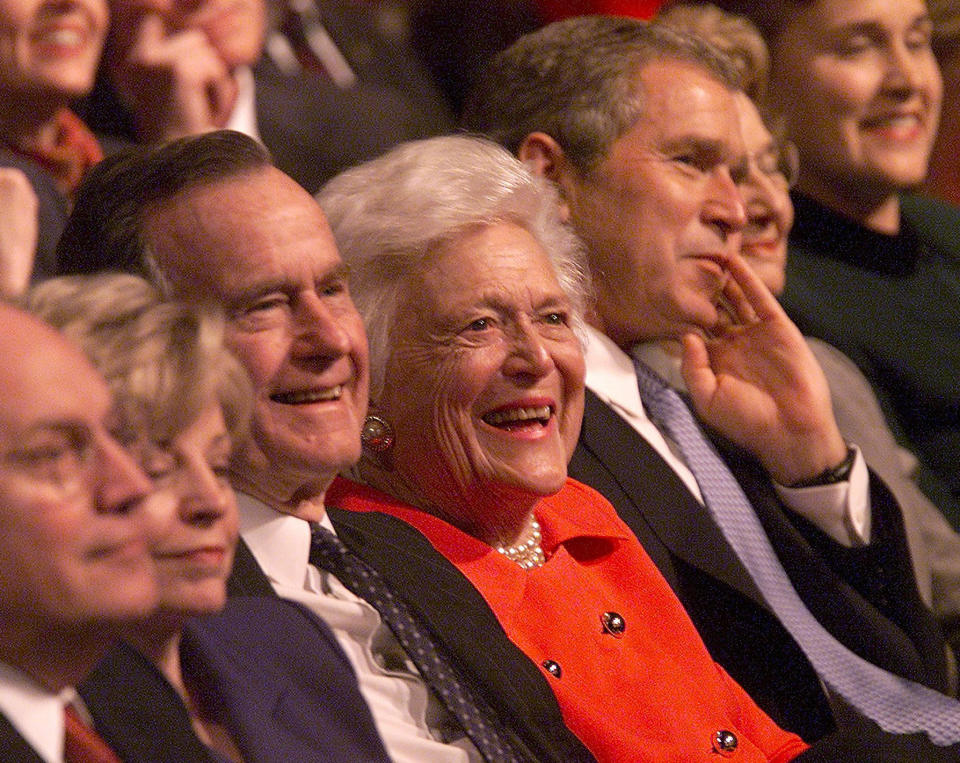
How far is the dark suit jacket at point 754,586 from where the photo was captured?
233cm

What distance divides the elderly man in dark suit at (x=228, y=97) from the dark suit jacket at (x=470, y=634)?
4.13ft

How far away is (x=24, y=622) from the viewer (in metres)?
1.11

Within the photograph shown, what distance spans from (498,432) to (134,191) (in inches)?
22.1

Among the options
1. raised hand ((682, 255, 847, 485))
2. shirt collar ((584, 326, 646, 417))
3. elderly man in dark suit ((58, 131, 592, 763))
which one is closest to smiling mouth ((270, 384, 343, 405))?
elderly man in dark suit ((58, 131, 592, 763))

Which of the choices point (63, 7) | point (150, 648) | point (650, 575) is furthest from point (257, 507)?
point (63, 7)

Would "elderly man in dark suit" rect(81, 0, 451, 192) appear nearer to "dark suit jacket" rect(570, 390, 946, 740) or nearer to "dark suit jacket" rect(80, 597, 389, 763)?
Result: "dark suit jacket" rect(570, 390, 946, 740)

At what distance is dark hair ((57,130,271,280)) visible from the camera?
5.87 ft

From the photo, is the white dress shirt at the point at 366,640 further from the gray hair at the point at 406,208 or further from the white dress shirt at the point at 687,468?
the white dress shirt at the point at 687,468

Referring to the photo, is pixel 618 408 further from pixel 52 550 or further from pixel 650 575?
pixel 52 550

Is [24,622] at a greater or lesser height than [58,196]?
greater

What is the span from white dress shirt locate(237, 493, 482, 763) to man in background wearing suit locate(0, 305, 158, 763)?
534 mm

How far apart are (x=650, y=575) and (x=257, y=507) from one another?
0.62 m

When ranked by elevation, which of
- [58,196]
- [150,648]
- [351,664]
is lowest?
[58,196]

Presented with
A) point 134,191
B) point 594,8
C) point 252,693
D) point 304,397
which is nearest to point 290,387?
point 304,397
